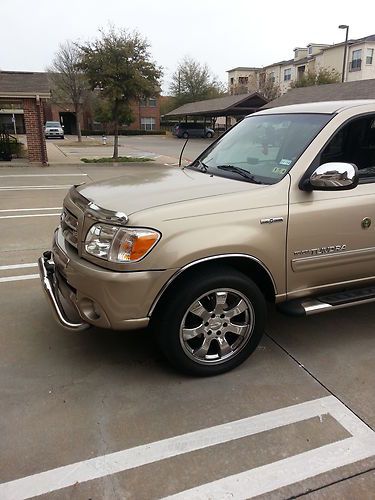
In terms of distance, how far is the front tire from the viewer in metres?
2.86

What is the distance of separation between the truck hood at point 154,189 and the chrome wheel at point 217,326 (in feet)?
2.30

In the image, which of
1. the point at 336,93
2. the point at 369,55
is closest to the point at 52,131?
the point at 336,93

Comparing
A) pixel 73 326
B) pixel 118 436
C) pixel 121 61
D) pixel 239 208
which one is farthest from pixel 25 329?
pixel 121 61

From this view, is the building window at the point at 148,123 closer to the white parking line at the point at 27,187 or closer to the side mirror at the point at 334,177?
the white parking line at the point at 27,187

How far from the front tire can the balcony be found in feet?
184

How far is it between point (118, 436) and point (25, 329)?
1.63 metres

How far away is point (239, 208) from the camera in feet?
9.63

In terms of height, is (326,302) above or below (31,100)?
below

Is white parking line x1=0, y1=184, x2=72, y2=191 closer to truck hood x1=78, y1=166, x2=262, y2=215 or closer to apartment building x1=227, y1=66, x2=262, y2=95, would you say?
truck hood x1=78, y1=166, x2=262, y2=215

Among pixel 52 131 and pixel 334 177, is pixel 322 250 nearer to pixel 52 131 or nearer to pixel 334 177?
pixel 334 177

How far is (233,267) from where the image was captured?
3.09 meters

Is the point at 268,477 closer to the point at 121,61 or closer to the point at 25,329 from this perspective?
the point at 25,329

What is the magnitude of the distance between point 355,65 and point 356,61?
446 mm

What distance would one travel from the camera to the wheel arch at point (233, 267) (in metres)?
2.80
